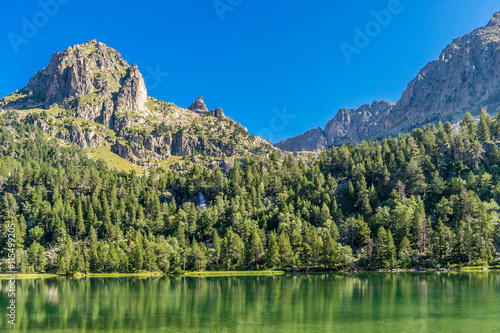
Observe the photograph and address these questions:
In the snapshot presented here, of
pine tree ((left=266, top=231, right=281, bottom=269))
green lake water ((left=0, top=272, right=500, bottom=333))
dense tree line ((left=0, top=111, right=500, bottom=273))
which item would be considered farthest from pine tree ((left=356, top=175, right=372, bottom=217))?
green lake water ((left=0, top=272, right=500, bottom=333))

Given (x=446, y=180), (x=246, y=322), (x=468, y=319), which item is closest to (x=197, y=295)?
(x=246, y=322)

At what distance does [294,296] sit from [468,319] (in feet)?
105

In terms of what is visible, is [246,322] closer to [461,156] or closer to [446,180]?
[446,180]

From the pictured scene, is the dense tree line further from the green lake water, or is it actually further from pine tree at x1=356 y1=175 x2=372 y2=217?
the green lake water

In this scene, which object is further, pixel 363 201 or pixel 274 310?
pixel 363 201

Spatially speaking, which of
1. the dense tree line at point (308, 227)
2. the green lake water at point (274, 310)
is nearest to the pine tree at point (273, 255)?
the dense tree line at point (308, 227)

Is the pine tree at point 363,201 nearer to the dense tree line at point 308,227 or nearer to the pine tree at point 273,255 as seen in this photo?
the dense tree line at point 308,227

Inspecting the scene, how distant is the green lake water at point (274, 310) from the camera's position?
4638cm

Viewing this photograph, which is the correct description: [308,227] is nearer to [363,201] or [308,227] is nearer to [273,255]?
[273,255]

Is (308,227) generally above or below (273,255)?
above

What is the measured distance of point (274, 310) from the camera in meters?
58.2

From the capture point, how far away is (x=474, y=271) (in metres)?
122

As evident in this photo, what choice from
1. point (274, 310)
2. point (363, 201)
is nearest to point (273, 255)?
point (363, 201)

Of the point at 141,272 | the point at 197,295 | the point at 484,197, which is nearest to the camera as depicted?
the point at 197,295
